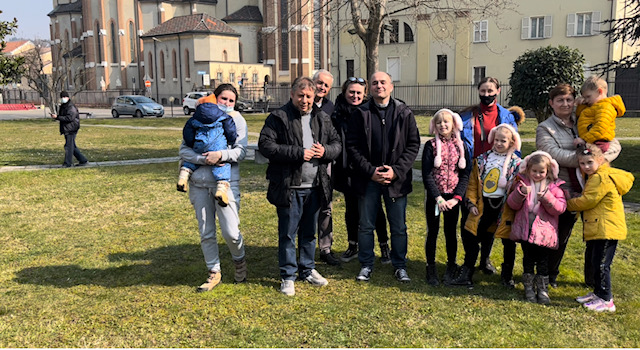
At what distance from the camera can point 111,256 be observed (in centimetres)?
597

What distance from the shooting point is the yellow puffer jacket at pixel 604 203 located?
4.23 m

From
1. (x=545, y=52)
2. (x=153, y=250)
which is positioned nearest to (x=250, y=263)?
(x=153, y=250)

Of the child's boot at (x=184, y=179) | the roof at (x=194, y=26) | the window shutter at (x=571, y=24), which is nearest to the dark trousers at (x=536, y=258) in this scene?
the child's boot at (x=184, y=179)

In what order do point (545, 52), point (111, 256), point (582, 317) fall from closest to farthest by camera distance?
1. point (582, 317)
2. point (111, 256)
3. point (545, 52)

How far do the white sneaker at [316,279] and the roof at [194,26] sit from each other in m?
51.1

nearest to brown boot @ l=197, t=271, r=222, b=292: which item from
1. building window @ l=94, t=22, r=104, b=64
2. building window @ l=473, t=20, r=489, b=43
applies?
building window @ l=473, t=20, r=489, b=43

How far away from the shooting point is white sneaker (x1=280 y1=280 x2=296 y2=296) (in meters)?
4.75

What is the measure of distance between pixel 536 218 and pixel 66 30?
75471 millimetres

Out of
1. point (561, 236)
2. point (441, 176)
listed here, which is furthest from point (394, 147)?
point (561, 236)

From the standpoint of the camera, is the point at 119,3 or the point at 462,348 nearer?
the point at 462,348

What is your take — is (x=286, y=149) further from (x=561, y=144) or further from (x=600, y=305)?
(x=600, y=305)

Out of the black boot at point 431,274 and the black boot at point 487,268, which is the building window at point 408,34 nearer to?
the black boot at point 487,268

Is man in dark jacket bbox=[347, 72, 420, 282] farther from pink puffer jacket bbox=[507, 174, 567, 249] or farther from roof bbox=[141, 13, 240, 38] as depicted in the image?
roof bbox=[141, 13, 240, 38]

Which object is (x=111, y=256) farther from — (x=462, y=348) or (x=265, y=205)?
(x=462, y=348)
